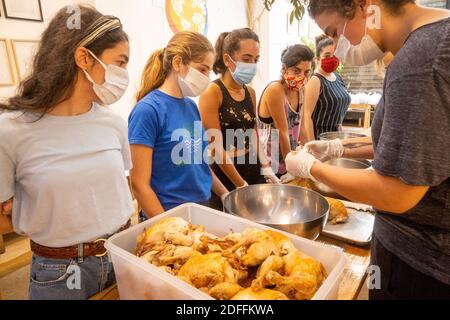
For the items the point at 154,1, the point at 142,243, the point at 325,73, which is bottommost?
the point at 142,243

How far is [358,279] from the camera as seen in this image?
0.94 meters

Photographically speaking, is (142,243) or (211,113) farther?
(211,113)

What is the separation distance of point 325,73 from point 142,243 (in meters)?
2.21

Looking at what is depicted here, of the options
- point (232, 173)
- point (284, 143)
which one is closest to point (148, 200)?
point (232, 173)

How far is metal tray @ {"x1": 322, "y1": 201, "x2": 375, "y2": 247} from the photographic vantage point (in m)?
1.17

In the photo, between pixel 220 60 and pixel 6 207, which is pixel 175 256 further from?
pixel 220 60

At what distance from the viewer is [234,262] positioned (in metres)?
0.78

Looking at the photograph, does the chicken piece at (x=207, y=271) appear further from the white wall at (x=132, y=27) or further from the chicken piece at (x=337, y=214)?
the white wall at (x=132, y=27)

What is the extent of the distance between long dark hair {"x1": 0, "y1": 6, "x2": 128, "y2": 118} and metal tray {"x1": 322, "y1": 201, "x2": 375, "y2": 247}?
1121 mm

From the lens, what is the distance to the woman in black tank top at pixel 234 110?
1.96 meters

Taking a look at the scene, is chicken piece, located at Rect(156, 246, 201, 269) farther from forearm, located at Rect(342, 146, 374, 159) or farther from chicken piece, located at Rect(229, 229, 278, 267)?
forearm, located at Rect(342, 146, 374, 159)
